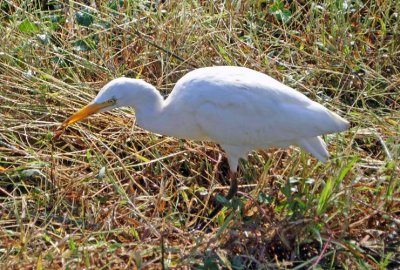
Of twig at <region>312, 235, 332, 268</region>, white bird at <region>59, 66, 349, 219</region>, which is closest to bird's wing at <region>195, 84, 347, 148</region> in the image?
white bird at <region>59, 66, 349, 219</region>

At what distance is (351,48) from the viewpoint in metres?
5.30

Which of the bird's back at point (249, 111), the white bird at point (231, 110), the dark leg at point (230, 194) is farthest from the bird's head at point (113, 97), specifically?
the dark leg at point (230, 194)

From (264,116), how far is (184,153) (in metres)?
0.64

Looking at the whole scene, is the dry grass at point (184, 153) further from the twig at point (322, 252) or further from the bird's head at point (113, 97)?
the bird's head at point (113, 97)

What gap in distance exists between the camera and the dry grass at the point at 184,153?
3896 mm

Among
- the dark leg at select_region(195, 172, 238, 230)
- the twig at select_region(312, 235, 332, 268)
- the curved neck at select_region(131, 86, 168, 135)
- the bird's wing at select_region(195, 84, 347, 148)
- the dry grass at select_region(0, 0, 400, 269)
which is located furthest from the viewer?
the dark leg at select_region(195, 172, 238, 230)

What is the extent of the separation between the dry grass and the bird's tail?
8 centimetres

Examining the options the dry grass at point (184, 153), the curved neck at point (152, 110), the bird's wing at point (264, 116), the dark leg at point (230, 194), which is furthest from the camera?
the dark leg at point (230, 194)

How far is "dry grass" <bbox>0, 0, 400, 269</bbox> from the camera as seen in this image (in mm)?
3896

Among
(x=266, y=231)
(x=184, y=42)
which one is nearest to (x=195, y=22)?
(x=184, y=42)

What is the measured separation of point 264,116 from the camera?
13.4 ft

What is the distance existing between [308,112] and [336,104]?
2.89 ft

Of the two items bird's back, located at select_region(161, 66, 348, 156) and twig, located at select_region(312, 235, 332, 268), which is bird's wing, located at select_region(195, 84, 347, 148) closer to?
bird's back, located at select_region(161, 66, 348, 156)

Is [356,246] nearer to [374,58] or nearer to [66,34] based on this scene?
[374,58]
